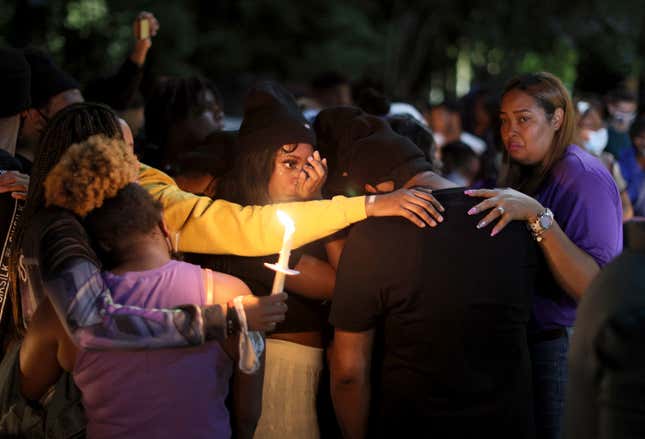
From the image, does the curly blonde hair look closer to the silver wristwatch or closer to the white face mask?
the silver wristwatch

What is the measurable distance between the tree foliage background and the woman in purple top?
16.3m

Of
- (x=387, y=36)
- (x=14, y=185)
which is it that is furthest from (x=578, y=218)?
(x=387, y=36)

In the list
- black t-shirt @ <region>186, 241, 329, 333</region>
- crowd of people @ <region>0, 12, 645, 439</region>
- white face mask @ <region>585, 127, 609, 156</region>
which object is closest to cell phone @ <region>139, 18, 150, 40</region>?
crowd of people @ <region>0, 12, 645, 439</region>

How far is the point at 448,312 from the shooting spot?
115 inches

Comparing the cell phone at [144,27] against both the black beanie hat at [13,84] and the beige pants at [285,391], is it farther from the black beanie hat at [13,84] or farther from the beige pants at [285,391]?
the beige pants at [285,391]

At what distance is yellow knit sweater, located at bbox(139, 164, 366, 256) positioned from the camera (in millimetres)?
3227

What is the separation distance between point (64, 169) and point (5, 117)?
148 cm

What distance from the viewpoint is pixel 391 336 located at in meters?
3.04

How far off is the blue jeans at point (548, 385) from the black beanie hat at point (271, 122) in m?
1.39

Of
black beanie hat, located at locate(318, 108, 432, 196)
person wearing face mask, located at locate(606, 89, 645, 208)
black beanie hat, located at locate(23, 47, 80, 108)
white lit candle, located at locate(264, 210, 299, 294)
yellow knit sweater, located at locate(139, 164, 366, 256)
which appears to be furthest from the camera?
person wearing face mask, located at locate(606, 89, 645, 208)

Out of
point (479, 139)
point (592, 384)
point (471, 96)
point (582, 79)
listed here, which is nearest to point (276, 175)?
point (592, 384)

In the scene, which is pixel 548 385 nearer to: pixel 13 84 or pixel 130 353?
→ pixel 130 353

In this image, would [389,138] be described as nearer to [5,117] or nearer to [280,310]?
[280,310]

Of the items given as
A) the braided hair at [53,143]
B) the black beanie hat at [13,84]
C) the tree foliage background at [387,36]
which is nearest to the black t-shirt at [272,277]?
the braided hair at [53,143]
